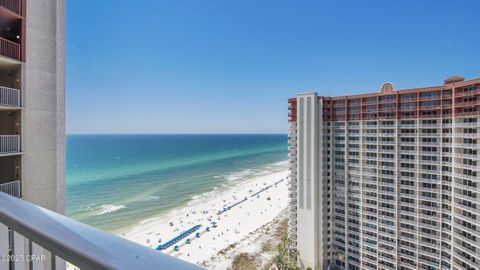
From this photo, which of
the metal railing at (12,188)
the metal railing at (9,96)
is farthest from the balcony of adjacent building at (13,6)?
the metal railing at (12,188)

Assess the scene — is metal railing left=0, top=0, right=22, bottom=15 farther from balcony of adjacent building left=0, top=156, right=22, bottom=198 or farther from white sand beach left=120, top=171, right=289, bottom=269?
white sand beach left=120, top=171, right=289, bottom=269

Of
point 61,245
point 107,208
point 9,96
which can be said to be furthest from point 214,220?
point 61,245

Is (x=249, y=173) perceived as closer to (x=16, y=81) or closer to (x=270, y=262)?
(x=270, y=262)

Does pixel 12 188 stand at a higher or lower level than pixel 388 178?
higher

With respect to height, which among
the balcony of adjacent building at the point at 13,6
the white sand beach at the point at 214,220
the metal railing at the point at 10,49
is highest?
the balcony of adjacent building at the point at 13,6

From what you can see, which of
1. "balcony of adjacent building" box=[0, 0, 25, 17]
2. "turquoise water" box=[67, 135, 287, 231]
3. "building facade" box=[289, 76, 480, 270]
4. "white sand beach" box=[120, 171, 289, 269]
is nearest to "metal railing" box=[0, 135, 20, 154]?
"balcony of adjacent building" box=[0, 0, 25, 17]

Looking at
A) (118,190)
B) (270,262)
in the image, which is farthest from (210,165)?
(270,262)

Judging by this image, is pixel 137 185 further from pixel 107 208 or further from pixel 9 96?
pixel 9 96

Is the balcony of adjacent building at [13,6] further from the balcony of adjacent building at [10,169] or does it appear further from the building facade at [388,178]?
the building facade at [388,178]
